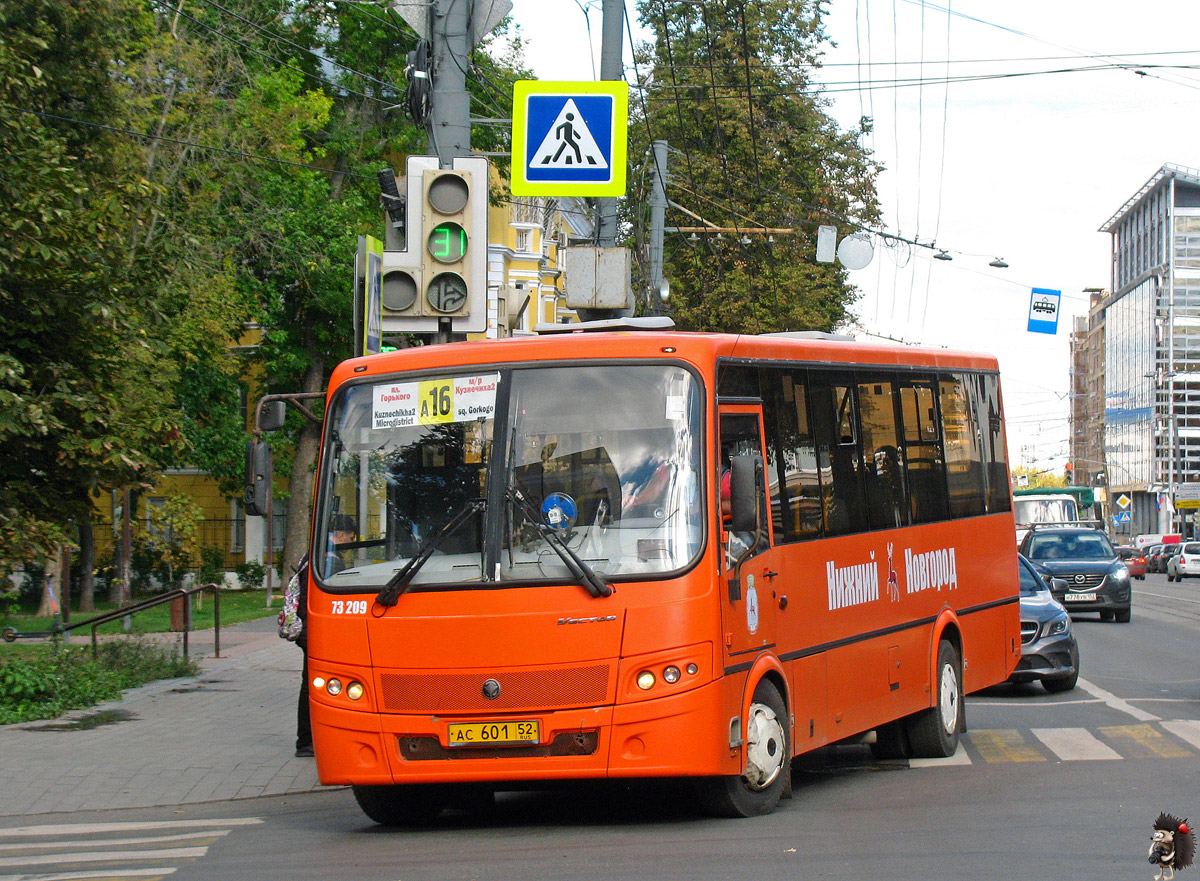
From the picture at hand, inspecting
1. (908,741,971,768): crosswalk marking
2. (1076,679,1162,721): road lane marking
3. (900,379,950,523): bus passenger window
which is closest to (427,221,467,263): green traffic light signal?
(900,379,950,523): bus passenger window

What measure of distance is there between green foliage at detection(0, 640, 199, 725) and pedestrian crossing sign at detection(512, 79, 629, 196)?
6.69 metres

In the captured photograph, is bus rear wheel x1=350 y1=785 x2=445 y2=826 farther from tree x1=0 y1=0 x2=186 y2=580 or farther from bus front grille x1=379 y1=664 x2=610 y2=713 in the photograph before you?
tree x1=0 y1=0 x2=186 y2=580

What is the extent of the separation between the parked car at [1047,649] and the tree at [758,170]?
25.1 m

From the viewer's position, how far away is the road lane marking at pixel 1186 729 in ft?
39.7

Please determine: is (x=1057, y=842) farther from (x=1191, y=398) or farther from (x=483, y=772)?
(x=1191, y=398)

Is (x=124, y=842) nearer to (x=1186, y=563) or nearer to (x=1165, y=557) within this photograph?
(x=1186, y=563)

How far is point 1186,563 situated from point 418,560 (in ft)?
201

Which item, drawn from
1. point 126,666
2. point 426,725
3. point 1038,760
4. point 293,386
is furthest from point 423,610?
point 293,386

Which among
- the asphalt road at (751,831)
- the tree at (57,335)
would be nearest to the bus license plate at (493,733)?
the asphalt road at (751,831)

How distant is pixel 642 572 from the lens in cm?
809

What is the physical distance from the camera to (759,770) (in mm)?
8656

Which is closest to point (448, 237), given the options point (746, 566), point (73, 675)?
point (746, 566)

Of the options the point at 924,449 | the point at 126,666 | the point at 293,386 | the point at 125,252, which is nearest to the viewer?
the point at 924,449

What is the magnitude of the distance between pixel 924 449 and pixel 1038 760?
2493mm
